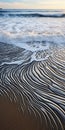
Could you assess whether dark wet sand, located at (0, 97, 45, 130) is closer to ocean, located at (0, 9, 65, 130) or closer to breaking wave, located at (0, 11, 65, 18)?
ocean, located at (0, 9, 65, 130)

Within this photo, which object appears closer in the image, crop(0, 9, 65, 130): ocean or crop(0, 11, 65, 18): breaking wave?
crop(0, 9, 65, 130): ocean

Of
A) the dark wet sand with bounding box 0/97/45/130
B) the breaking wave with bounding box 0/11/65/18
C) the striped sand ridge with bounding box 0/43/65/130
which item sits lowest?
the dark wet sand with bounding box 0/97/45/130

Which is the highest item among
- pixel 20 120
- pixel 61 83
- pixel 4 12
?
pixel 4 12

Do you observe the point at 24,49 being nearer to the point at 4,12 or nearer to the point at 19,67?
the point at 19,67

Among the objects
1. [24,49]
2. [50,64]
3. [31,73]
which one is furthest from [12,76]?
[24,49]

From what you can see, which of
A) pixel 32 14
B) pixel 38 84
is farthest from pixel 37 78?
pixel 32 14

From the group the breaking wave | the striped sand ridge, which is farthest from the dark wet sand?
the breaking wave

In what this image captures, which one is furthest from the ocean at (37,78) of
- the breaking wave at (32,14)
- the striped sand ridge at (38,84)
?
the breaking wave at (32,14)

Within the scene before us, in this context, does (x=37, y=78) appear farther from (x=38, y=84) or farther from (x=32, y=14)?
(x=32, y=14)
